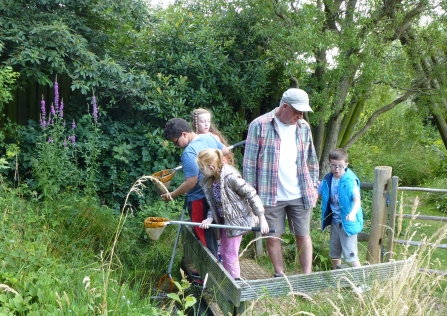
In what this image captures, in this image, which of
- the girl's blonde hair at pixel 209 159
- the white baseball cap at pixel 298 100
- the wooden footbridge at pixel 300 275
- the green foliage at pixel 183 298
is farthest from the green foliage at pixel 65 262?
the white baseball cap at pixel 298 100

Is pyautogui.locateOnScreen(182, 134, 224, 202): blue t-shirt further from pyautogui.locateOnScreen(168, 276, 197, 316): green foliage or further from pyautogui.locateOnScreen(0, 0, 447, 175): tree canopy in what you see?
pyautogui.locateOnScreen(0, 0, 447, 175): tree canopy

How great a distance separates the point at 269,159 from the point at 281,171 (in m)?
0.16

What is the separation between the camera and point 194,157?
4.16m

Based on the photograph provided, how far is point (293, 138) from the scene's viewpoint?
14.0ft

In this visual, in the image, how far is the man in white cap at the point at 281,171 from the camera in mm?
4184

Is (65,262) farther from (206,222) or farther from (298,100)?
(298,100)

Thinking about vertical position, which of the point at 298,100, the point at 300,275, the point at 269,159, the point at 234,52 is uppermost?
the point at 234,52

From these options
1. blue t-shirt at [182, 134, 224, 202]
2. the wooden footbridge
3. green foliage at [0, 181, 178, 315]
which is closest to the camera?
green foliage at [0, 181, 178, 315]

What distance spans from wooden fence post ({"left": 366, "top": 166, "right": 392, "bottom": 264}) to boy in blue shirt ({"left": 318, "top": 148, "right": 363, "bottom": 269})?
0.41m

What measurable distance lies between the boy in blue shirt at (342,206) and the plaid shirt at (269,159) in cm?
31

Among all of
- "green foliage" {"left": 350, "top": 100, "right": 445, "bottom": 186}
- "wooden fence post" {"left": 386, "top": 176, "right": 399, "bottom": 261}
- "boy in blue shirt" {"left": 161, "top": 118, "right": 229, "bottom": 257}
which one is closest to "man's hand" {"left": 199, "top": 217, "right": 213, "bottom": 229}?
"boy in blue shirt" {"left": 161, "top": 118, "right": 229, "bottom": 257}

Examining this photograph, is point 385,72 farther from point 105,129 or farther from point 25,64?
point 25,64

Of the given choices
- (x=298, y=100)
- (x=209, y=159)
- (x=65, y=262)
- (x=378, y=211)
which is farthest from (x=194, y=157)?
(x=378, y=211)

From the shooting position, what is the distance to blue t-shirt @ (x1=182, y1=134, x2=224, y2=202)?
13.6 ft
